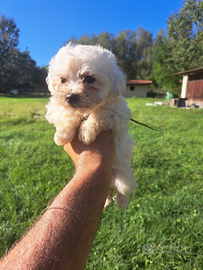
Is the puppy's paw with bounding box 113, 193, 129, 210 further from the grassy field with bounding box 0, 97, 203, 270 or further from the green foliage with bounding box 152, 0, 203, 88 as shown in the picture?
the green foliage with bounding box 152, 0, 203, 88

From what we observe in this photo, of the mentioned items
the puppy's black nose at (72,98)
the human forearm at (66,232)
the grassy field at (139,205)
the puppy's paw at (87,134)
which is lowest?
the grassy field at (139,205)

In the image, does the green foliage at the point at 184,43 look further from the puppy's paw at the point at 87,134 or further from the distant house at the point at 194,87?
the puppy's paw at the point at 87,134

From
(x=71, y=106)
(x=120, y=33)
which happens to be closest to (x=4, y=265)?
(x=71, y=106)

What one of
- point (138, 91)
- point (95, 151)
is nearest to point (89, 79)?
point (95, 151)

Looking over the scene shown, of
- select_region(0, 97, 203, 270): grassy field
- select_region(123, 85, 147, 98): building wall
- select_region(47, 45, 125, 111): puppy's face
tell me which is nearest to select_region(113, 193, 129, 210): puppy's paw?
select_region(0, 97, 203, 270): grassy field

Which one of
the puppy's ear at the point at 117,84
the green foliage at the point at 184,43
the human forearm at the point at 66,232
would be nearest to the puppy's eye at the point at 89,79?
the puppy's ear at the point at 117,84
